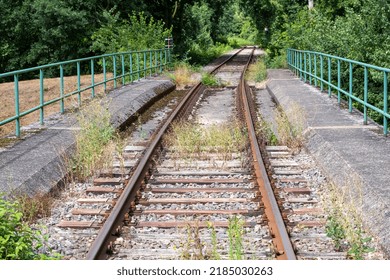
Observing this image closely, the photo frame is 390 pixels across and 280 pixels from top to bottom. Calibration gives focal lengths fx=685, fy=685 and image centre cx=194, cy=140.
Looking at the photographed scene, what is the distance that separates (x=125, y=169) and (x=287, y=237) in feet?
12.7

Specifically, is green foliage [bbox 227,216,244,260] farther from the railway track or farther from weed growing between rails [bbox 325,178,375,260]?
weed growing between rails [bbox 325,178,375,260]

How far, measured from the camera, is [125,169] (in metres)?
9.67

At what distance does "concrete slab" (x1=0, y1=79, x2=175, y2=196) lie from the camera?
8258 millimetres

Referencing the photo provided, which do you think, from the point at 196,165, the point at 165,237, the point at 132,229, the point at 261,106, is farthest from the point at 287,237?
the point at 261,106

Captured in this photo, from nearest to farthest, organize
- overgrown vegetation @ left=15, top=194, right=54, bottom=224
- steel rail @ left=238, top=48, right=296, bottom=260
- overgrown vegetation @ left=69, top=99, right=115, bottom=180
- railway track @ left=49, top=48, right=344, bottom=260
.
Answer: steel rail @ left=238, top=48, right=296, bottom=260 < railway track @ left=49, top=48, right=344, bottom=260 < overgrown vegetation @ left=15, top=194, right=54, bottom=224 < overgrown vegetation @ left=69, top=99, right=115, bottom=180

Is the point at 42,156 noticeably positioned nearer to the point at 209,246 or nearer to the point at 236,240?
the point at 209,246

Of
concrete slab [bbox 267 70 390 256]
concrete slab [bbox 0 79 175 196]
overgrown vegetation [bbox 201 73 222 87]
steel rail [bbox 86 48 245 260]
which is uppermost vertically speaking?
concrete slab [bbox 267 70 390 256]

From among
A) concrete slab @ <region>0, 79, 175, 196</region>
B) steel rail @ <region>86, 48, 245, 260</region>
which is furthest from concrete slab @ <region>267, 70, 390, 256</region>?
concrete slab @ <region>0, 79, 175, 196</region>

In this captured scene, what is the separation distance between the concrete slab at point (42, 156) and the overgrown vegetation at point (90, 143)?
182 mm

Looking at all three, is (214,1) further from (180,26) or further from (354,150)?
(354,150)

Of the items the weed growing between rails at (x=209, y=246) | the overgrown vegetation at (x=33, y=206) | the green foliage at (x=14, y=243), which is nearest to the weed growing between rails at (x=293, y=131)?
the overgrown vegetation at (x=33, y=206)

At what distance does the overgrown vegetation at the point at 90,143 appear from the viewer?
949 cm

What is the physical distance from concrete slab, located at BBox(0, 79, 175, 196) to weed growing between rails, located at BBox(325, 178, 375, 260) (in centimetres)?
344

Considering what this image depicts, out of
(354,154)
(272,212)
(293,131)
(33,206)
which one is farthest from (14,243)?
(293,131)
